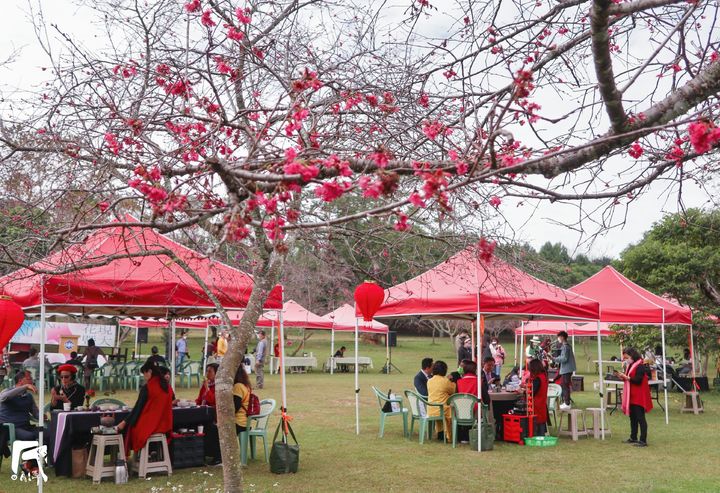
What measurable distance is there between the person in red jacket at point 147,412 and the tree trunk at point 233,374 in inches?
101

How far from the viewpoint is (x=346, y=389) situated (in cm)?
2205

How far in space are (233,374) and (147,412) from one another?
2944 mm

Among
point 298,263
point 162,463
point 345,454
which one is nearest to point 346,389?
point 298,263

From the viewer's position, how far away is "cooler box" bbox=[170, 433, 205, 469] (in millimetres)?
9492

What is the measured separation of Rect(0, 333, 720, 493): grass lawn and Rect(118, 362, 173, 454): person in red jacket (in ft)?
1.67

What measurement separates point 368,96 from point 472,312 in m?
5.24

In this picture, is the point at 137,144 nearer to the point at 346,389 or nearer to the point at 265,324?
the point at 346,389

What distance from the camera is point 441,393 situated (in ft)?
38.5

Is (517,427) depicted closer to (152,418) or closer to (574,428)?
(574,428)

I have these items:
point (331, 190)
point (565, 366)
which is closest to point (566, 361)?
point (565, 366)

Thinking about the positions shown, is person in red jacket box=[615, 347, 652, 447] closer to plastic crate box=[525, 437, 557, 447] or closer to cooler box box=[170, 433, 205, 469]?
plastic crate box=[525, 437, 557, 447]

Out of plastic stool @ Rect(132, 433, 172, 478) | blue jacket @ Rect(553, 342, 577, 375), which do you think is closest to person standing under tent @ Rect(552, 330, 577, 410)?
blue jacket @ Rect(553, 342, 577, 375)

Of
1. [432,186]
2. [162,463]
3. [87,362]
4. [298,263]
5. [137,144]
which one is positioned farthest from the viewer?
[298,263]

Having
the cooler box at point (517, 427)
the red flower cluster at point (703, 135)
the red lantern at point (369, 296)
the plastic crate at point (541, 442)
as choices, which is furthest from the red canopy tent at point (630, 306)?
the red flower cluster at point (703, 135)
